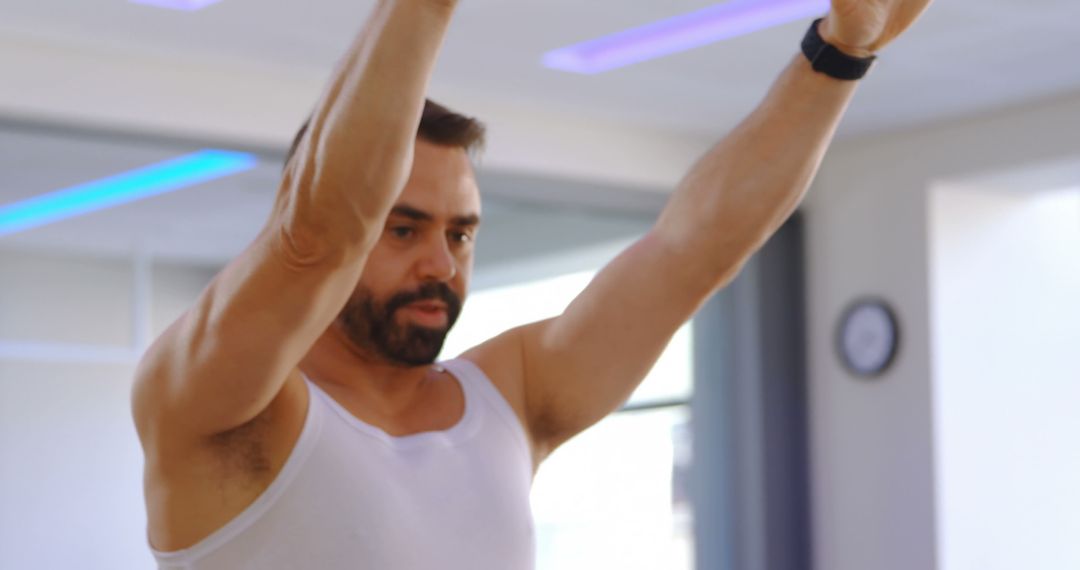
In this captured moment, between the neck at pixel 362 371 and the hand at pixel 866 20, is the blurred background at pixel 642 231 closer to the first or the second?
the neck at pixel 362 371

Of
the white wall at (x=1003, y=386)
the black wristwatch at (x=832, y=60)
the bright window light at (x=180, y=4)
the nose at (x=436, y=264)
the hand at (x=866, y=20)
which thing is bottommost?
the nose at (x=436, y=264)

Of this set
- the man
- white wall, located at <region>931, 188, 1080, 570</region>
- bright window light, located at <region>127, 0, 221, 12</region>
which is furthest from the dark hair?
white wall, located at <region>931, 188, 1080, 570</region>

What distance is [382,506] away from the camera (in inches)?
46.4

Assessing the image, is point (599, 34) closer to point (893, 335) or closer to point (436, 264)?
point (893, 335)

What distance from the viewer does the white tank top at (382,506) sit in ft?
3.71

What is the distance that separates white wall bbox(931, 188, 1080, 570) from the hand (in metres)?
3.62

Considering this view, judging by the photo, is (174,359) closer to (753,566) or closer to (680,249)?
(680,249)

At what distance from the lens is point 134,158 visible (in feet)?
13.2

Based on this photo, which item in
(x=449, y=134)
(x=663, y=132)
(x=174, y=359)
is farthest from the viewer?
(x=663, y=132)

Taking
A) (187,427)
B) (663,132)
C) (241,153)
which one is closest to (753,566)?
(663,132)

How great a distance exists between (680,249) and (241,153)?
3003mm

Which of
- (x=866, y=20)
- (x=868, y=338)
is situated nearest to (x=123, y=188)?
(x=868, y=338)

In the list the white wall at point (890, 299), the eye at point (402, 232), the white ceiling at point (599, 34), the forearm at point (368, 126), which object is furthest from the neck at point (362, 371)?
the white wall at point (890, 299)

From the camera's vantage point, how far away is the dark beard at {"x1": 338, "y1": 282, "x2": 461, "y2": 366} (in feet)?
4.08
